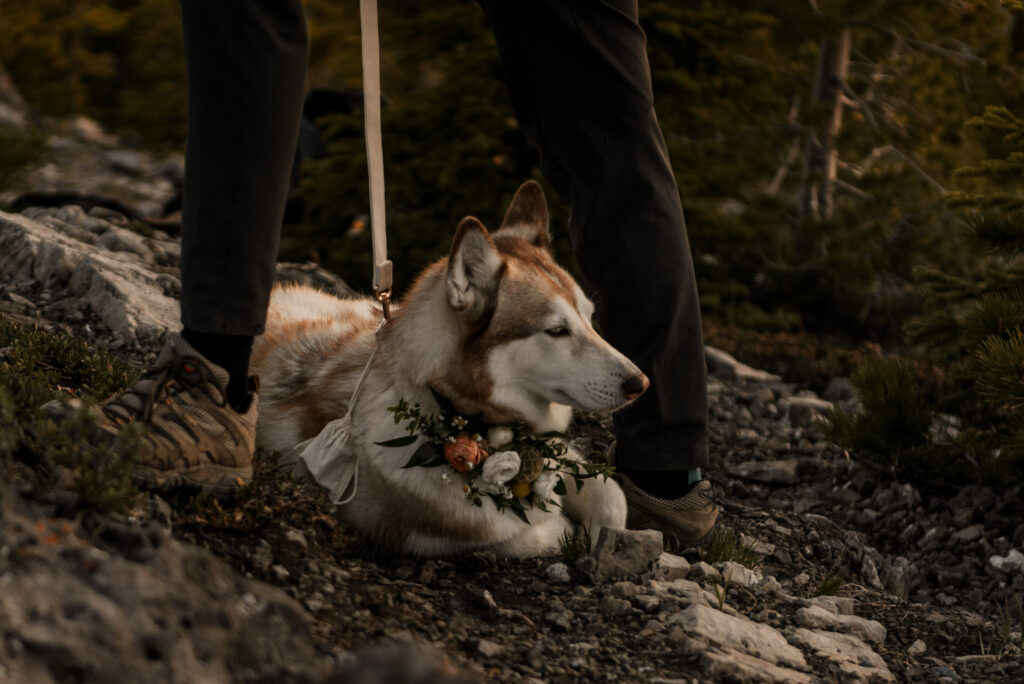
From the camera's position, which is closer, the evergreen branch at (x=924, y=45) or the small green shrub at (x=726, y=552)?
the small green shrub at (x=726, y=552)

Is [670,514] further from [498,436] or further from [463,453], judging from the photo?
[463,453]

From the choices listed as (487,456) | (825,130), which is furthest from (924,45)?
(487,456)

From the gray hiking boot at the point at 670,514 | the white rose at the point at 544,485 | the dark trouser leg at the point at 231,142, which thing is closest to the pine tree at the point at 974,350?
the gray hiking boot at the point at 670,514

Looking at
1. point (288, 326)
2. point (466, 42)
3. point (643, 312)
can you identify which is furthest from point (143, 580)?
point (466, 42)

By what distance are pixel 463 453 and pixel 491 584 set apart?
41 cm

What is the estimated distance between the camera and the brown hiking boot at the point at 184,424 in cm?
232

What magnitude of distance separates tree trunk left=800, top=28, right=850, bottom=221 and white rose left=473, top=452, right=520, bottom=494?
6.70 m

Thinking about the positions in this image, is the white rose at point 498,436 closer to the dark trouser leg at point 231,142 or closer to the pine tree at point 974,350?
the dark trouser leg at point 231,142

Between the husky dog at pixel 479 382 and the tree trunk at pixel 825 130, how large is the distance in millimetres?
6438

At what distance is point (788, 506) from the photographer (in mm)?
4207

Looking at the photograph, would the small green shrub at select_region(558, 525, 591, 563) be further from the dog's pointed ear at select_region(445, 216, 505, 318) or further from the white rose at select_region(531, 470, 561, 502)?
the dog's pointed ear at select_region(445, 216, 505, 318)

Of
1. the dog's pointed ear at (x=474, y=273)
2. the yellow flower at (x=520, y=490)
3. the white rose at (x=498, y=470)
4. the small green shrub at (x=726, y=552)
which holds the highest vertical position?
the dog's pointed ear at (x=474, y=273)

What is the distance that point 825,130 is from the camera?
30.0ft

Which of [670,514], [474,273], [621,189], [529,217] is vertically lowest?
[670,514]
